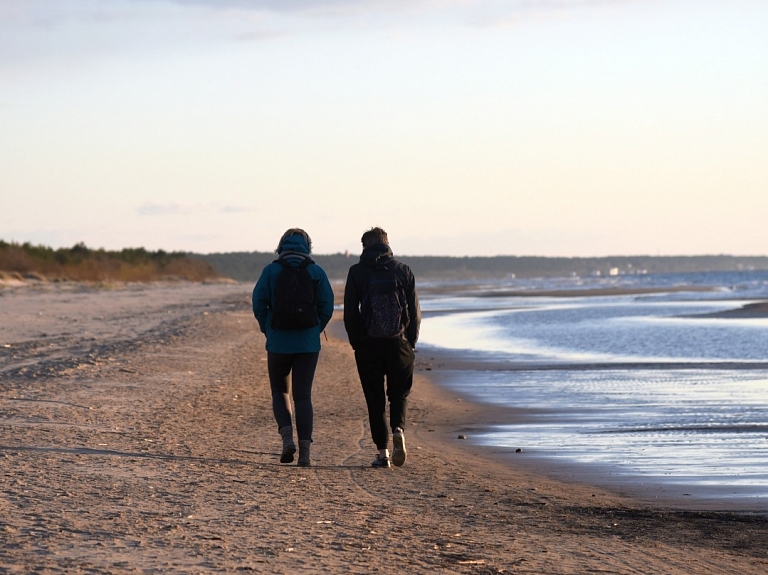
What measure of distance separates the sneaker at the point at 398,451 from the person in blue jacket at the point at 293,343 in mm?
668

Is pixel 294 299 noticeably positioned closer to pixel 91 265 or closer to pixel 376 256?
pixel 376 256

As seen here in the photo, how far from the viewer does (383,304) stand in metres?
8.41

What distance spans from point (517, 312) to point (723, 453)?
114ft

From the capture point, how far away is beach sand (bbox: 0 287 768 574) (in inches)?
210

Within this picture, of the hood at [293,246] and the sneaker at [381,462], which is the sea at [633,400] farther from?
the hood at [293,246]

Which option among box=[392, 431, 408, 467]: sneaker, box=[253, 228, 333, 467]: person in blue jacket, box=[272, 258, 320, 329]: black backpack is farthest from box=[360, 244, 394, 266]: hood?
box=[392, 431, 408, 467]: sneaker

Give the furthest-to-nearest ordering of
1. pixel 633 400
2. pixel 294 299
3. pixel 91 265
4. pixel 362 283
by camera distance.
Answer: pixel 91 265 < pixel 633 400 < pixel 362 283 < pixel 294 299

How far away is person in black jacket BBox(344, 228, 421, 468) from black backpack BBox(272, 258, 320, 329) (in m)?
0.30

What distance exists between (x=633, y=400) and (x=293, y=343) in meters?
6.51

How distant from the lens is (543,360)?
20688 mm

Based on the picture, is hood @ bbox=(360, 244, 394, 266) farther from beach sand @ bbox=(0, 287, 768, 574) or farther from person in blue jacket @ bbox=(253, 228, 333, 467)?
beach sand @ bbox=(0, 287, 768, 574)

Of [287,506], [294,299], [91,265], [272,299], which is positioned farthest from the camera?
[91,265]

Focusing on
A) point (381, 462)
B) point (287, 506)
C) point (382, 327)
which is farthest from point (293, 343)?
point (287, 506)

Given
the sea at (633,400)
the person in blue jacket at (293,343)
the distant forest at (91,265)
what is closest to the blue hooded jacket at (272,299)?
the person in blue jacket at (293,343)
